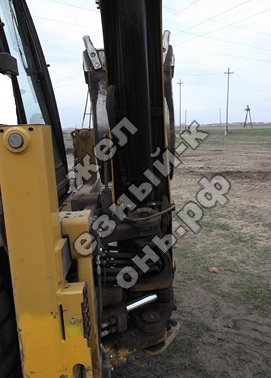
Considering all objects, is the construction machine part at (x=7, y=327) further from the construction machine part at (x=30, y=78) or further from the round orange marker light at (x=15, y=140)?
the construction machine part at (x=30, y=78)

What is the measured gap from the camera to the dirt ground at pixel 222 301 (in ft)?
9.54

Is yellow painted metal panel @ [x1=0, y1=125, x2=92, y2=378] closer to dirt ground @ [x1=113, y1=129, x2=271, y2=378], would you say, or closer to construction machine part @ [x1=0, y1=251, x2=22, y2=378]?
construction machine part @ [x1=0, y1=251, x2=22, y2=378]

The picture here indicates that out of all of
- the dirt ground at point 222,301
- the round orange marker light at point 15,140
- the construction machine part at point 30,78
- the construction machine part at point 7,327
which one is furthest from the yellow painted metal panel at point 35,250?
the dirt ground at point 222,301

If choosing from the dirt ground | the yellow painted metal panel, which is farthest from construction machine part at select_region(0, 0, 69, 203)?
the dirt ground

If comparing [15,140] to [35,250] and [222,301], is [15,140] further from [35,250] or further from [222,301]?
[222,301]

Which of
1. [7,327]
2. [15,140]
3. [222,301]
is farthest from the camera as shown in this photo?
[222,301]

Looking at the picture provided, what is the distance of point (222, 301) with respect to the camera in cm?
387

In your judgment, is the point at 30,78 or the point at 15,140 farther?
the point at 30,78

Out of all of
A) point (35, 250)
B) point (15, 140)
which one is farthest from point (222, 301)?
point (15, 140)

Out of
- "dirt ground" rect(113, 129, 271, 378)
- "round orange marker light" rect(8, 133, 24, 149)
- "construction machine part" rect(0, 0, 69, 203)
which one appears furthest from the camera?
"dirt ground" rect(113, 129, 271, 378)

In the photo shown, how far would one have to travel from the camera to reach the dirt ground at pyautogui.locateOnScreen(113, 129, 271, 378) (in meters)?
2.91

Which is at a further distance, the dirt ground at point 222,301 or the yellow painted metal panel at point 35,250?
the dirt ground at point 222,301

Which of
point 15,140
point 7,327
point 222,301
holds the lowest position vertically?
point 222,301

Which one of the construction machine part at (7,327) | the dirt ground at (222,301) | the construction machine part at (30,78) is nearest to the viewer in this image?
the construction machine part at (7,327)
